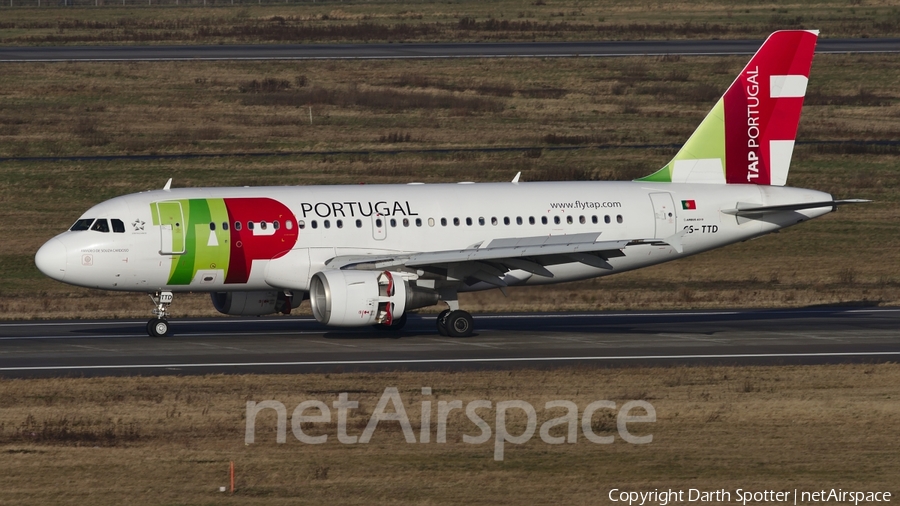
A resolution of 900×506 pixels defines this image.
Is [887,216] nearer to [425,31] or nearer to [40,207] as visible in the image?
[40,207]

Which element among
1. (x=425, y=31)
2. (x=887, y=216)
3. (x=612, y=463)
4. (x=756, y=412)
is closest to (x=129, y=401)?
(x=612, y=463)

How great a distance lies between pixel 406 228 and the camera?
36.3 metres

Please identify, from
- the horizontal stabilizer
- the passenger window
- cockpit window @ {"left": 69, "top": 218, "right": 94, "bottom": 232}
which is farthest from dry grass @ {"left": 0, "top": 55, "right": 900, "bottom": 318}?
the passenger window

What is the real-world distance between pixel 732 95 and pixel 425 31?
195 feet

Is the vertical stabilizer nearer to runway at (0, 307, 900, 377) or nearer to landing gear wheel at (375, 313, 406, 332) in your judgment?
runway at (0, 307, 900, 377)

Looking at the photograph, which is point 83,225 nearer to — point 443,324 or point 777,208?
point 443,324

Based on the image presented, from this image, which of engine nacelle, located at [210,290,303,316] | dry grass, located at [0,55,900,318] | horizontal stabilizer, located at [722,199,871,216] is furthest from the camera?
dry grass, located at [0,55,900,318]

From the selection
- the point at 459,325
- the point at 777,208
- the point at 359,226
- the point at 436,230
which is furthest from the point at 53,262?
the point at 777,208

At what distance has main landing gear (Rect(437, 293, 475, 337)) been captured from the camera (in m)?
35.9

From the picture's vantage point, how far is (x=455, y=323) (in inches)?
1411

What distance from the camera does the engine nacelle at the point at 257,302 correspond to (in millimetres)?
36531

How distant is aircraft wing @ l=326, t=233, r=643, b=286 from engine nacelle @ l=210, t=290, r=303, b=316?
80.8 inches

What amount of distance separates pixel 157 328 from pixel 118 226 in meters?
3.04

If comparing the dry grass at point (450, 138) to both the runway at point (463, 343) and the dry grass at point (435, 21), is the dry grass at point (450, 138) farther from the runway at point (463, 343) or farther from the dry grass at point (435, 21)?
the dry grass at point (435, 21)
